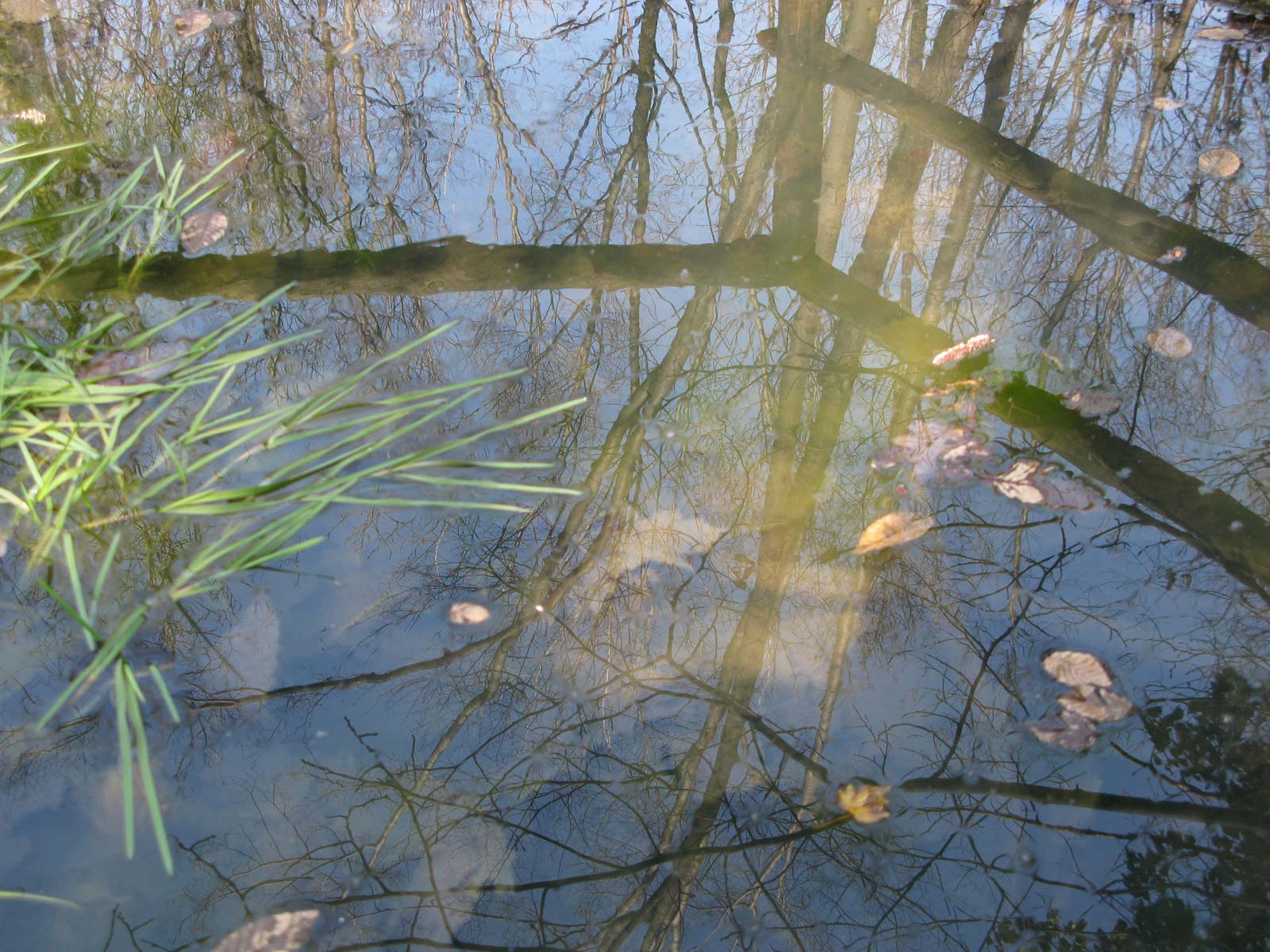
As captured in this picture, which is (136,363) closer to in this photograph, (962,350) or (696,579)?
(696,579)

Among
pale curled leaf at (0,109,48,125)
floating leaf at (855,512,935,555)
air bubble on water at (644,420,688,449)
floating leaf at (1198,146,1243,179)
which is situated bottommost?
floating leaf at (855,512,935,555)

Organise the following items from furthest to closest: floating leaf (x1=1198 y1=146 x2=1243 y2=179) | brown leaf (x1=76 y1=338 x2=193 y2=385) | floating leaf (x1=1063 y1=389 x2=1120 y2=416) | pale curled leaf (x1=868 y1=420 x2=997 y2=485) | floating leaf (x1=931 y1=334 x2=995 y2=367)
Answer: floating leaf (x1=1198 y1=146 x2=1243 y2=179) < floating leaf (x1=931 y1=334 x2=995 y2=367) < floating leaf (x1=1063 y1=389 x2=1120 y2=416) < pale curled leaf (x1=868 y1=420 x2=997 y2=485) < brown leaf (x1=76 y1=338 x2=193 y2=385)

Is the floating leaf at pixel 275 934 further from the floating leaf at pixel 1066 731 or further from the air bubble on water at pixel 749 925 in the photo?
the floating leaf at pixel 1066 731

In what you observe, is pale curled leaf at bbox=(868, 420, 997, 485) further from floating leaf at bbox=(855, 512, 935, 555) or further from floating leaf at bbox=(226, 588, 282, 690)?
floating leaf at bbox=(226, 588, 282, 690)

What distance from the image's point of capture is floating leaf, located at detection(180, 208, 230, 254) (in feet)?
6.98

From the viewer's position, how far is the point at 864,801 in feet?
4.23

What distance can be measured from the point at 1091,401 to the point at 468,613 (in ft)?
4.70

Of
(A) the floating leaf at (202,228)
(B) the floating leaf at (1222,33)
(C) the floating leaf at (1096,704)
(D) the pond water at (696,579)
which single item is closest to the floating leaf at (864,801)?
(D) the pond water at (696,579)

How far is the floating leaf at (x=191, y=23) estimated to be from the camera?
3.25m

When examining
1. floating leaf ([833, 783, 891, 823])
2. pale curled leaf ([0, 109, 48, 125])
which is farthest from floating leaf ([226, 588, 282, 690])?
pale curled leaf ([0, 109, 48, 125])

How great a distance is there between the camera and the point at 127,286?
1.96 metres

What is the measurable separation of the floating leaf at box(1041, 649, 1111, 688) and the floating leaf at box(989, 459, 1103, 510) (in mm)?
327

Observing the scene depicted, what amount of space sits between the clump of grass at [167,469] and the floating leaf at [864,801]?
2.26ft

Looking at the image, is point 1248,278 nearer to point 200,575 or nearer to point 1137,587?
point 1137,587
